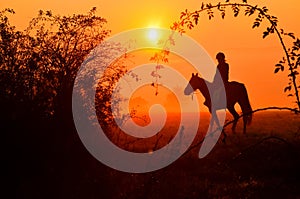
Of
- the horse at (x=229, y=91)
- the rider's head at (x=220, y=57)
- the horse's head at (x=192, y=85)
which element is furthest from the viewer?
the horse's head at (x=192, y=85)

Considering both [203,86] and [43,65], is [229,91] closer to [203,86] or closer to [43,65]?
[203,86]

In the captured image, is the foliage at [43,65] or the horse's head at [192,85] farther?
the horse's head at [192,85]

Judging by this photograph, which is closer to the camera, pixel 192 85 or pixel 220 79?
pixel 220 79

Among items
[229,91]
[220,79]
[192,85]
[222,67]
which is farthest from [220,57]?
[229,91]

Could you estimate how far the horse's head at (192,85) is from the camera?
85.4 ft

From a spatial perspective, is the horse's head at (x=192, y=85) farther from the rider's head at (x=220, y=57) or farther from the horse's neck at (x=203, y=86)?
the rider's head at (x=220, y=57)

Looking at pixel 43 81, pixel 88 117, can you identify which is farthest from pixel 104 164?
pixel 43 81

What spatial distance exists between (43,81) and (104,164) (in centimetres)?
276

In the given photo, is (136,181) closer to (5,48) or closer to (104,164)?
(104,164)

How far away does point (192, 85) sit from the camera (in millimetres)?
26141

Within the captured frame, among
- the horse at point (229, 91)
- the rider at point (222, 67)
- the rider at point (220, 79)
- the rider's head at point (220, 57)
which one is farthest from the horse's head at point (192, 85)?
the rider's head at point (220, 57)

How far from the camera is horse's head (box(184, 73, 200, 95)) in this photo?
26.0m

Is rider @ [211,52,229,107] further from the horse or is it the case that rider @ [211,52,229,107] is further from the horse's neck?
the horse's neck

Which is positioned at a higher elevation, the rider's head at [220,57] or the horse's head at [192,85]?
the rider's head at [220,57]
